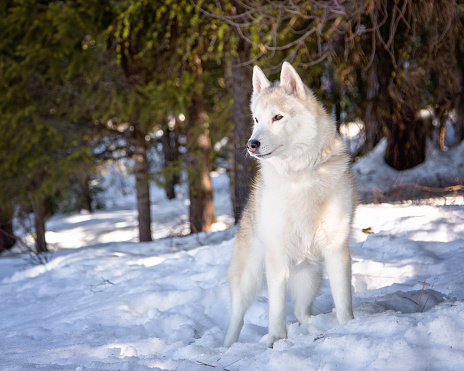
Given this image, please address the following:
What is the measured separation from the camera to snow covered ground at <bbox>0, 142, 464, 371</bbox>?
2.25 meters

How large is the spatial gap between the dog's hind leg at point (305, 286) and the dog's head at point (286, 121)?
985mm

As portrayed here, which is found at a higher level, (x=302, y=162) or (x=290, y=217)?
(x=302, y=162)

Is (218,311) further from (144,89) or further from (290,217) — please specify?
(144,89)

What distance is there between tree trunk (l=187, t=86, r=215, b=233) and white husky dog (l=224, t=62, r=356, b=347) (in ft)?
19.6

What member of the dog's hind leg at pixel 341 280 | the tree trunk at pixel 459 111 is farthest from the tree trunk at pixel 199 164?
the dog's hind leg at pixel 341 280

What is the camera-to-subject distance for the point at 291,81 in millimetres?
3275

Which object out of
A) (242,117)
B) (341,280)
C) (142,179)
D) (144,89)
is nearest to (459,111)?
(242,117)

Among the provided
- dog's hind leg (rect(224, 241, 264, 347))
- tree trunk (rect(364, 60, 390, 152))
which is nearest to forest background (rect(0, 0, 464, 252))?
tree trunk (rect(364, 60, 390, 152))

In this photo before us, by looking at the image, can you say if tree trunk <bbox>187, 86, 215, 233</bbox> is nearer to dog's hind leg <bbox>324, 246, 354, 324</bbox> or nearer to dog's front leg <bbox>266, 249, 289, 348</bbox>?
dog's front leg <bbox>266, 249, 289, 348</bbox>

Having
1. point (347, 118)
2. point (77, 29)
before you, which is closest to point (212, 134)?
point (347, 118)

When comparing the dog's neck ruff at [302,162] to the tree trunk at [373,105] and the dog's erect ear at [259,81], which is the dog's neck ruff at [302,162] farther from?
the tree trunk at [373,105]

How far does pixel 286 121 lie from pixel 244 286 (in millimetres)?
1402

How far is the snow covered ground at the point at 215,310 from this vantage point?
2252 millimetres

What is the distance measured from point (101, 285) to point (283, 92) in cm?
335
